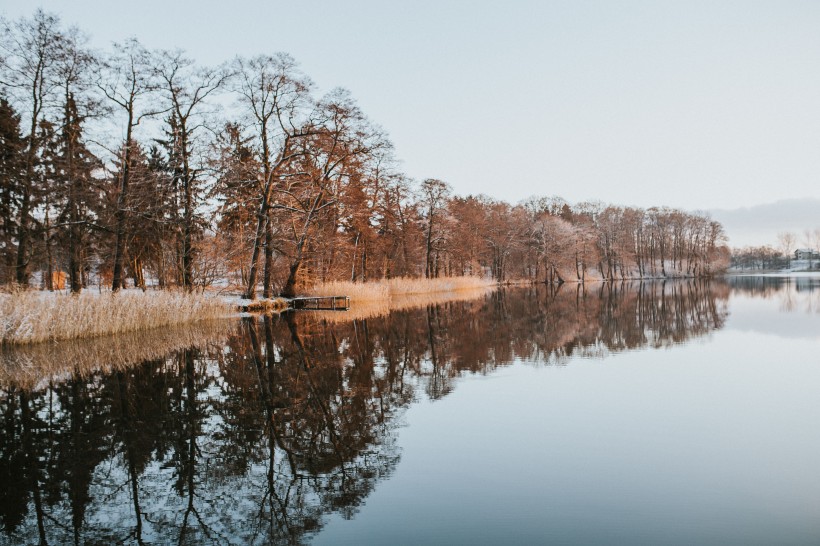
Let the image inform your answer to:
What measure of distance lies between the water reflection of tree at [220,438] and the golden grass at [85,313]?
4.30m

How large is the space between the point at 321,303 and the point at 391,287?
9.39 m

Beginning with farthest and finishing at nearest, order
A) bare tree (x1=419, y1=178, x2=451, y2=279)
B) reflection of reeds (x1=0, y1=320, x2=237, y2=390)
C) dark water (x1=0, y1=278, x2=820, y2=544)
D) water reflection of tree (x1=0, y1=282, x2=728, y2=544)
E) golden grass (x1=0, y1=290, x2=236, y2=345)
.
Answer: bare tree (x1=419, y1=178, x2=451, y2=279) < golden grass (x1=0, y1=290, x2=236, y2=345) < reflection of reeds (x1=0, y1=320, x2=237, y2=390) < water reflection of tree (x1=0, y1=282, x2=728, y2=544) < dark water (x1=0, y1=278, x2=820, y2=544)

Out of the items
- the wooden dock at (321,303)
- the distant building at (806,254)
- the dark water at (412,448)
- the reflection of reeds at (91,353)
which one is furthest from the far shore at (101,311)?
the distant building at (806,254)

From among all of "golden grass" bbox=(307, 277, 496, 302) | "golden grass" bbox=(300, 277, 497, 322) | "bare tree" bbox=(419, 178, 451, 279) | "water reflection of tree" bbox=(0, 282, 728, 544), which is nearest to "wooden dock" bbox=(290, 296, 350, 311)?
"golden grass" bbox=(300, 277, 497, 322)

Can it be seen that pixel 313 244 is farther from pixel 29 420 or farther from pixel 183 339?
pixel 29 420

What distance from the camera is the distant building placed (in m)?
133

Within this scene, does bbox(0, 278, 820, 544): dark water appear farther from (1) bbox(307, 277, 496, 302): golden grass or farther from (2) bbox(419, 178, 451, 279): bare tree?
(2) bbox(419, 178, 451, 279): bare tree

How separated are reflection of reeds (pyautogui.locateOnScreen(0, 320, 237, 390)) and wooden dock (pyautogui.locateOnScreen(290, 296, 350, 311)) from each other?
30.7 feet

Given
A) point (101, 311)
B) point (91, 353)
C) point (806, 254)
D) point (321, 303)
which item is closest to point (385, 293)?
point (321, 303)

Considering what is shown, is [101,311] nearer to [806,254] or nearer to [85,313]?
[85,313]

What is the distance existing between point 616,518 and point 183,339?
13464 millimetres

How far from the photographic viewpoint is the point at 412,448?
5.80 meters

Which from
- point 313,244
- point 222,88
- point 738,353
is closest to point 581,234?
point 313,244

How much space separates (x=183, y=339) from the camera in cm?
1484
